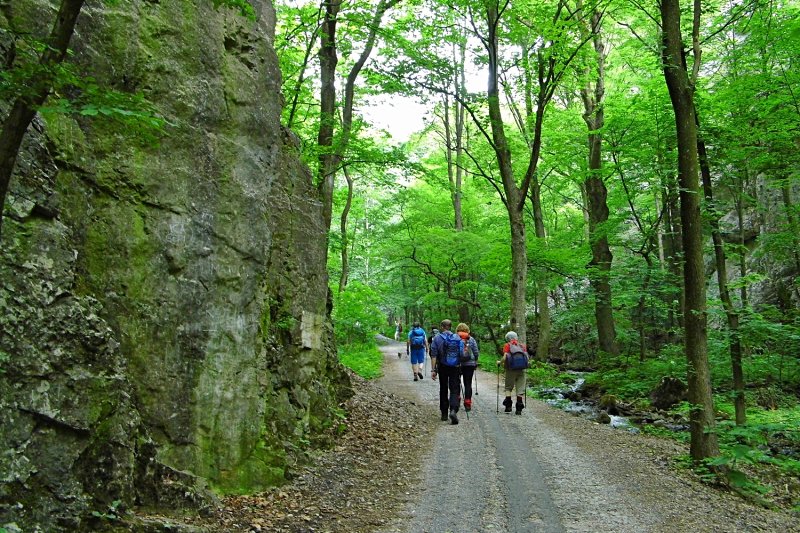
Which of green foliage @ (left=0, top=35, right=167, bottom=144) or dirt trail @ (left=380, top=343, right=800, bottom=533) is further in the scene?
dirt trail @ (left=380, top=343, right=800, bottom=533)

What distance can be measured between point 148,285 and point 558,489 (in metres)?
5.60

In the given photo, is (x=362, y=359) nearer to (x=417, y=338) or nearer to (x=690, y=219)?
(x=417, y=338)

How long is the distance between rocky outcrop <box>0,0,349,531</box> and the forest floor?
0.68m

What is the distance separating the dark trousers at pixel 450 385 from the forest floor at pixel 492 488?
48 centimetres

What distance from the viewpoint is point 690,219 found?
8.51 metres

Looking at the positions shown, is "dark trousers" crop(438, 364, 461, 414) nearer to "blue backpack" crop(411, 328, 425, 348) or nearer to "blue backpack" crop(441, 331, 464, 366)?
"blue backpack" crop(441, 331, 464, 366)

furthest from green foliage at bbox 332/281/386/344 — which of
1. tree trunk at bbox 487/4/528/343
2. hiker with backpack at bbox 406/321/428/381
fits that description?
tree trunk at bbox 487/4/528/343

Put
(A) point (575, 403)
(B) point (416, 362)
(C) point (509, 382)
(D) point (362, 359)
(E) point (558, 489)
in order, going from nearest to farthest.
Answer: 1. (E) point (558, 489)
2. (C) point (509, 382)
3. (A) point (575, 403)
4. (B) point (416, 362)
5. (D) point (362, 359)

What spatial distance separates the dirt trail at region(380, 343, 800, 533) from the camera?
5742 millimetres

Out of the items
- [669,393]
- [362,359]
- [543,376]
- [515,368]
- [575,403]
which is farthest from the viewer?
[362,359]

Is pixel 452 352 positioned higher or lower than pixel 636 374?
higher

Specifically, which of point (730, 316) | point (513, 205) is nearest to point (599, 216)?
point (513, 205)

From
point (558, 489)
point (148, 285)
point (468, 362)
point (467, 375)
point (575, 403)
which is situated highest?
point (148, 285)

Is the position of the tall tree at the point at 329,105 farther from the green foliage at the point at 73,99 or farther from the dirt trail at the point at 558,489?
the green foliage at the point at 73,99
